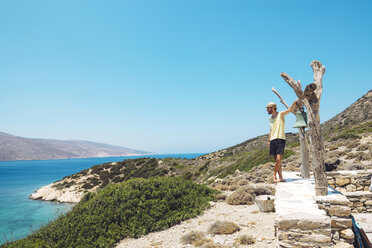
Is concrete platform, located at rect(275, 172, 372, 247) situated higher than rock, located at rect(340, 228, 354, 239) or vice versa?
concrete platform, located at rect(275, 172, 372, 247)

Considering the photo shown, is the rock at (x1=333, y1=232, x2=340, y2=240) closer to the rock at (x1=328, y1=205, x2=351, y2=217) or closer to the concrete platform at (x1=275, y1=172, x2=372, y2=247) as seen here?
the concrete platform at (x1=275, y1=172, x2=372, y2=247)

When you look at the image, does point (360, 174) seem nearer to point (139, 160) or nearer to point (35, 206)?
point (35, 206)

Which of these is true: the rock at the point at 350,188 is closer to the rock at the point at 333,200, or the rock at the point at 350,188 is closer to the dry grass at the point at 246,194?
the dry grass at the point at 246,194

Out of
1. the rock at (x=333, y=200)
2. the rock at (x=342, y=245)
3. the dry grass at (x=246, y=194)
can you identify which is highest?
the rock at (x=333, y=200)

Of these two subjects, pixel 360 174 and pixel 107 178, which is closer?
pixel 360 174

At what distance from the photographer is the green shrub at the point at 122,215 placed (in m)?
6.50

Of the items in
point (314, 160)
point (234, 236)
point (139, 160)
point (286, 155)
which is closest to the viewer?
point (314, 160)

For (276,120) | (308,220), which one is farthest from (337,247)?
(276,120)

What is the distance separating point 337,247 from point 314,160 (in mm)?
1778

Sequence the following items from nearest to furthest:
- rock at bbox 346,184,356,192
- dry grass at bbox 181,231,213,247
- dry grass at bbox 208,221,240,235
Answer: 1. dry grass at bbox 181,231,213,247
2. dry grass at bbox 208,221,240,235
3. rock at bbox 346,184,356,192

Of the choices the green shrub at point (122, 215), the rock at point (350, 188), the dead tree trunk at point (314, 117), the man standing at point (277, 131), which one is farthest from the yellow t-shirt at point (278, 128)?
the rock at point (350, 188)

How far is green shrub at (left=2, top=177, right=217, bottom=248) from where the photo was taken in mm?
6496

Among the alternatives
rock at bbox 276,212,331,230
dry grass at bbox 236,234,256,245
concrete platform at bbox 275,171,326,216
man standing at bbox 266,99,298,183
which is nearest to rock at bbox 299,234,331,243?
rock at bbox 276,212,331,230

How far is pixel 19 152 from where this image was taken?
19212 centimetres
